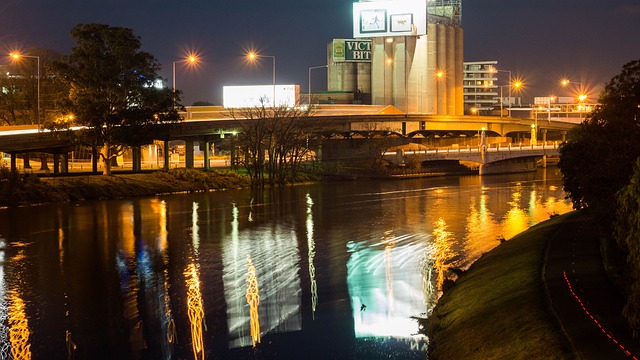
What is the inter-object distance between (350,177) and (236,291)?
2515 inches

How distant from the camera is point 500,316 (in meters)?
17.3

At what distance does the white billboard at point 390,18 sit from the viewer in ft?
456

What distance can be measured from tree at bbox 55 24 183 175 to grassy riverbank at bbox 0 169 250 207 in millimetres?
3205

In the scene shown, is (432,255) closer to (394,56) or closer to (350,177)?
(350,177)

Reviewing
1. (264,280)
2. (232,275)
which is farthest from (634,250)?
(232,275)

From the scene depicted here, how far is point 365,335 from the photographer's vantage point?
2088 centimetres

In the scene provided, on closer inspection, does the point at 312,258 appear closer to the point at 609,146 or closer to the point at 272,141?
the point at 609,146

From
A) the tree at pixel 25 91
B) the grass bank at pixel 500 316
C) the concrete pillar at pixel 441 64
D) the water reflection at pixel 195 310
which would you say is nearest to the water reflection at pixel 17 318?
the water reflection at pixel 195 310

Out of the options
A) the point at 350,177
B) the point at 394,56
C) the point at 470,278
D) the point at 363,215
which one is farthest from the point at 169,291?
the point at 394,56

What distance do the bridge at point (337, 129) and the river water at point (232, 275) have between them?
1091cm

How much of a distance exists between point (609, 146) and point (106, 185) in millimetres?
45646

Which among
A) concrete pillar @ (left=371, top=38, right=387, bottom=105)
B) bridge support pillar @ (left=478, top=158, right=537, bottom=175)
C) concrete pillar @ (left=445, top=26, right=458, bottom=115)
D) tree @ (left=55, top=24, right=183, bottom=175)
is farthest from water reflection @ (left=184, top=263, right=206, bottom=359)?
concrete pillar @ (left=445, top=26, right=458, bottom=115)

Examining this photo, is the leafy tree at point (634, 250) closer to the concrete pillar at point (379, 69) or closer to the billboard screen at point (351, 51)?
the concrete pillar at point (379, 69)

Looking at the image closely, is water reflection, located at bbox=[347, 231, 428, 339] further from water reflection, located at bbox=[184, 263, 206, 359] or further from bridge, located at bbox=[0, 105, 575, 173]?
bridge, located at bbox=[0, 105, 575, 173]
